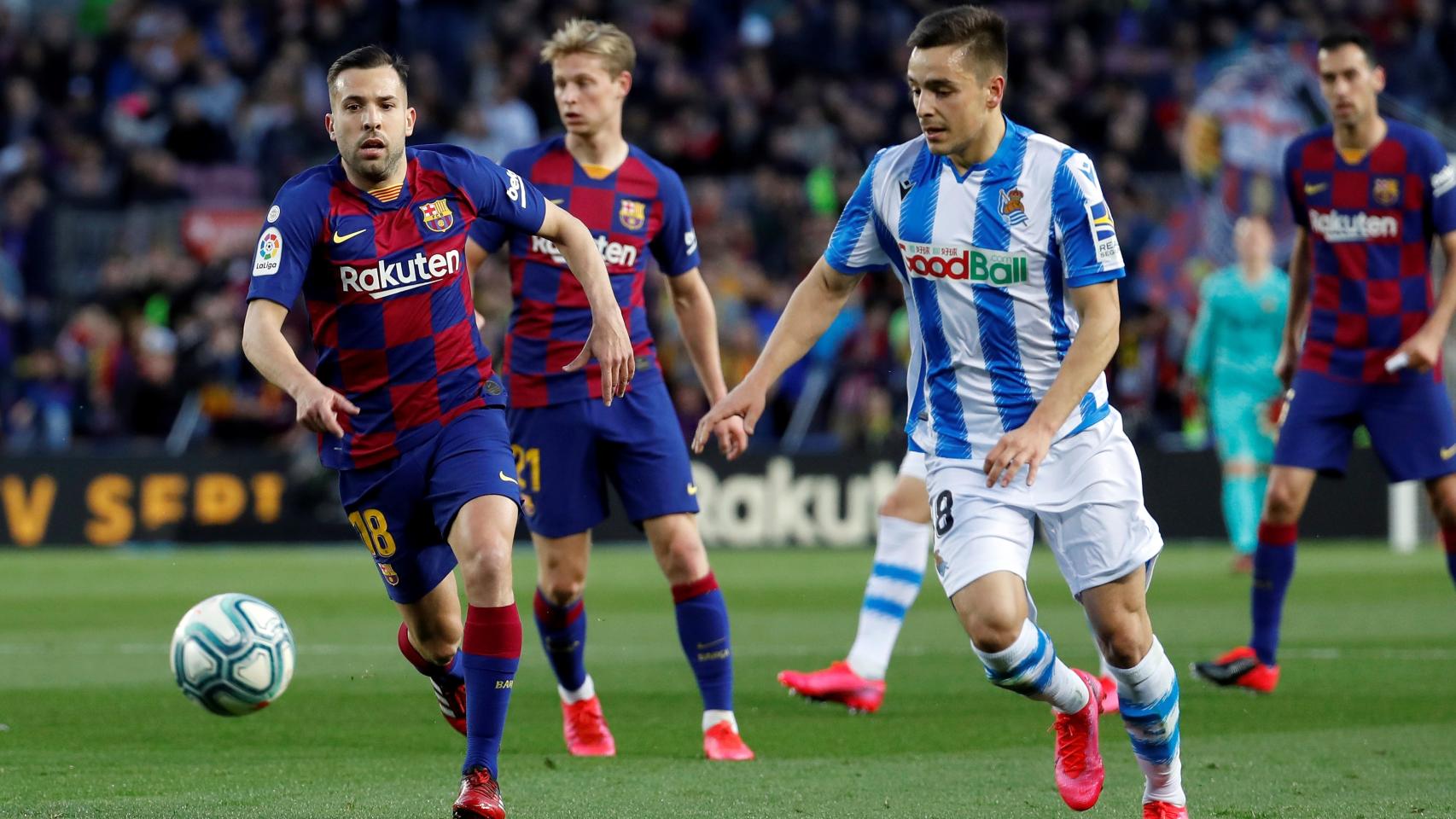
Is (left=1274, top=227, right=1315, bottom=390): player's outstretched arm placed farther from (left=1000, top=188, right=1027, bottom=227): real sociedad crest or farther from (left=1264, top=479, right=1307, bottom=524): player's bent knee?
(left=1000, top=188, right=1027, bottom=227): real sociedad crest

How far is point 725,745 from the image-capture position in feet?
22.4

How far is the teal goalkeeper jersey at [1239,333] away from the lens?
538 inches

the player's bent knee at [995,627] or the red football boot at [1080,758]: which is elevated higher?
the player's bent knee at [995,627]

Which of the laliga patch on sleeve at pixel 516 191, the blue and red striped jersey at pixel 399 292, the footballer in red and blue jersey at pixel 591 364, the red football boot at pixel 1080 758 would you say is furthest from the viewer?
the footballer in red and blue jersey at pixel 591 364

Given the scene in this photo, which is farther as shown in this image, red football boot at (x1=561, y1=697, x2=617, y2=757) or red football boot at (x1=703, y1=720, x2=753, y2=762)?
red football boot at (x1=561, y1=697, x2=617, y2=757)

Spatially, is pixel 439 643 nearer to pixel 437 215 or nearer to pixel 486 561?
pixel 486 561

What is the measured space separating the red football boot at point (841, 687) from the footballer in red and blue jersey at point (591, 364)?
112 cm

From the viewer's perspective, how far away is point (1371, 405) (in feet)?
27.5

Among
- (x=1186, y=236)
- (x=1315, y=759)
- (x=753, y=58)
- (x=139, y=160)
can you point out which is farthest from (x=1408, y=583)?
(x=139, y=160)

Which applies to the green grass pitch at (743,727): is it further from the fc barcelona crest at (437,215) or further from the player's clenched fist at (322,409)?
the fc barcelona crest at (437,215)

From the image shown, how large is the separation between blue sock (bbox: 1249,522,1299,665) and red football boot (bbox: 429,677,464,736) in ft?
12.0

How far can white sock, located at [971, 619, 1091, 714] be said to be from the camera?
17.0ft

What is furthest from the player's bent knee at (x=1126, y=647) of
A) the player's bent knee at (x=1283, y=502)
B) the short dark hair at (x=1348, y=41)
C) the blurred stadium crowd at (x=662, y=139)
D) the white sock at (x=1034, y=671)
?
the blurred stadium crowd at (x=662, y=139)

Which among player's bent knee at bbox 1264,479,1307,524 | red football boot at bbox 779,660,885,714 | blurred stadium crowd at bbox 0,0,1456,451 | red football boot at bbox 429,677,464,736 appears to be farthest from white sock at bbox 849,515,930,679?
blurred stadium crowd at bbox 0,0,1456,451
